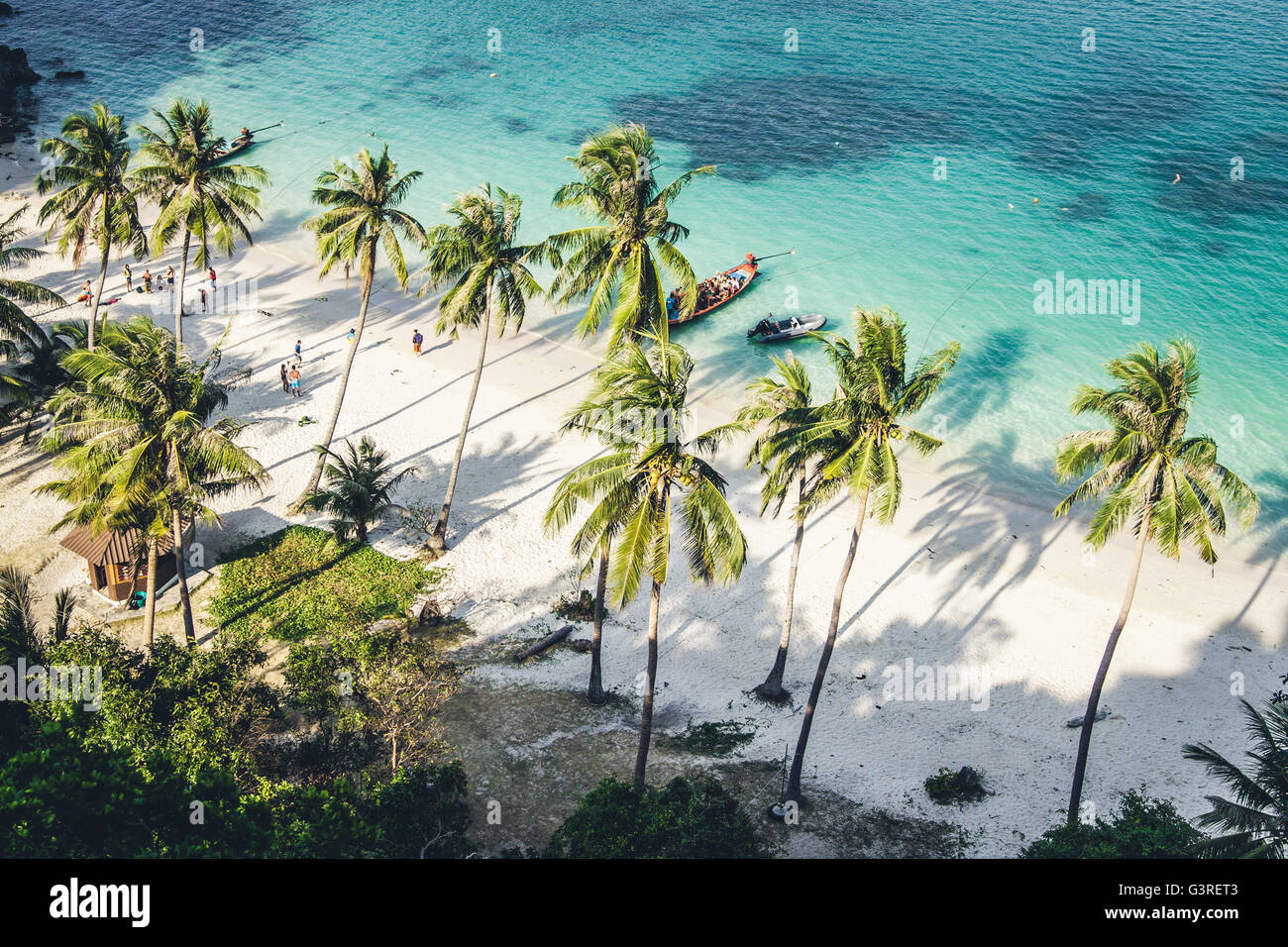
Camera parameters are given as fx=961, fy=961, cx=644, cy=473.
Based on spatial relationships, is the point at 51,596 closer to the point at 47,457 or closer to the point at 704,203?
the point at 47,457

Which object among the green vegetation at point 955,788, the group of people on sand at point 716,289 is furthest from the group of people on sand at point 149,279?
the green vegetation at point 955,788

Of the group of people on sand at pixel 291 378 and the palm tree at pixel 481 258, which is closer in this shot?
the palm tree at pixel 481 258

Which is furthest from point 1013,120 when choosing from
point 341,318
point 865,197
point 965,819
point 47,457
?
point 47,457

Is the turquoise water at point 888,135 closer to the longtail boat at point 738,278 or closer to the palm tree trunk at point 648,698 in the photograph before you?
the longtail boat at point 738,278

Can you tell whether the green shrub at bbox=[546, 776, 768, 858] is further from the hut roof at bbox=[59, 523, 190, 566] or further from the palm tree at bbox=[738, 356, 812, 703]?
the hut roof at bbox=[59, 523, 190, 566]

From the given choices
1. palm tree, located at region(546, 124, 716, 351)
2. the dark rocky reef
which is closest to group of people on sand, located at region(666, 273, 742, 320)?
palm tree, located at region(546, 124, 716, 351)

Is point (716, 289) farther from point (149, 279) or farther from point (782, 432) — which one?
point (149, 279)

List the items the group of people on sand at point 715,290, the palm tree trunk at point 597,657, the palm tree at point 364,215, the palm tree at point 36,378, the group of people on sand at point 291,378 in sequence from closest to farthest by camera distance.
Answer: the palm tree trunk at point 597,657 → the palm tree at point 364,215 → the palm tree at point 36,378 → the group of people on sand at point 291,378 → the group of people on sand at point 715,290
